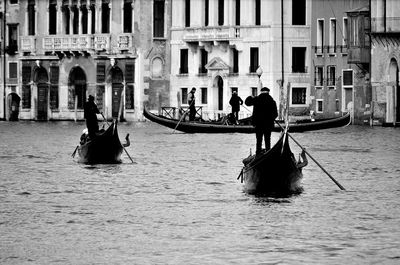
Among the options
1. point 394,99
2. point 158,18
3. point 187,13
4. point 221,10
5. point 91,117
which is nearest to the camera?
point 91,117

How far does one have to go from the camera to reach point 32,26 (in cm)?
8025

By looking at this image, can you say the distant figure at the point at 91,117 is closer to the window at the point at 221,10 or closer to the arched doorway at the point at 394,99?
the arched doorway at the point at 394,99

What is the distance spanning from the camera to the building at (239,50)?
68.7 m

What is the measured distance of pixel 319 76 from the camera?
6738 centimetres

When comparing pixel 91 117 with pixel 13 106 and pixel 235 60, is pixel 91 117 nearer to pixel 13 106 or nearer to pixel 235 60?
pixel 235 60

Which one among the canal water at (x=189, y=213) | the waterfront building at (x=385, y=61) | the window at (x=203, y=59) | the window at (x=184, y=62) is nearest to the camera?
the canal water at (x=189, y=213)

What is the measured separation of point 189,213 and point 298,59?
1835 inches

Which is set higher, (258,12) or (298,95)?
(258,12)

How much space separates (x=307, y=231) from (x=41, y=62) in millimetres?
60128

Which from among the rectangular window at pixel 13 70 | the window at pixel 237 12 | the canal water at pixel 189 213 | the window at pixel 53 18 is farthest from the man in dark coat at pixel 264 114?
the rectangular window at pixel 13 70

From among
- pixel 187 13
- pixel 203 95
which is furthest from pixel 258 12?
pixel 203 95

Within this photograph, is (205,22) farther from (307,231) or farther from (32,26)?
(307,231)

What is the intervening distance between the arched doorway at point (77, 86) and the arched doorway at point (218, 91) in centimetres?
858

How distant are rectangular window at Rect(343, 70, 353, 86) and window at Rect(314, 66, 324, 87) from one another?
4.81 ft
